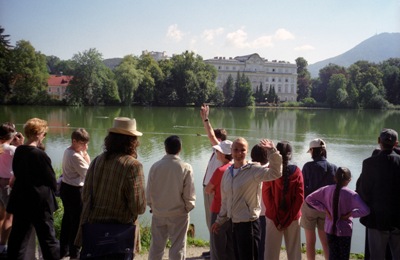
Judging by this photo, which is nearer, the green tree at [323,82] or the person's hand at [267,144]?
the person's hand at [267,144]

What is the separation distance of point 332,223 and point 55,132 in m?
20.6

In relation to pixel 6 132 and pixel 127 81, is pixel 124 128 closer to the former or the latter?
pixel 6 132

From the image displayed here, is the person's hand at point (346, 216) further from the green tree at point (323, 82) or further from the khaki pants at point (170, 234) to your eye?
the green tree at point (323, 82)

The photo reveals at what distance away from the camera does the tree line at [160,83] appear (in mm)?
47188

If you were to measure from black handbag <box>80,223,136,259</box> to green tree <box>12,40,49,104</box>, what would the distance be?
4816 cm

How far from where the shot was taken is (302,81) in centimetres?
9181

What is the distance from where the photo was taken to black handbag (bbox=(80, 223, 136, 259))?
8.86 feet

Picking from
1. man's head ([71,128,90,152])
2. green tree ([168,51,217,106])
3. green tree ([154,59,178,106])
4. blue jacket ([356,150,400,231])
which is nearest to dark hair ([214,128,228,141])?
man's head ([71,128,90,152])

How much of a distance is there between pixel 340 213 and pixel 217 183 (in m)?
1.13

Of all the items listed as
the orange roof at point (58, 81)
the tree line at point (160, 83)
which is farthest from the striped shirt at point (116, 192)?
the orange roof at point (58, 81)

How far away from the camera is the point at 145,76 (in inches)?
2217

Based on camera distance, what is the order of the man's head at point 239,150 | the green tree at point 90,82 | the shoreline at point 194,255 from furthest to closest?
the green tree at point 90,82 < the shoreline at point 194,255 < the man's head at point 239,150

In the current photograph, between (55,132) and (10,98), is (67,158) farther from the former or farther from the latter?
(10,98)

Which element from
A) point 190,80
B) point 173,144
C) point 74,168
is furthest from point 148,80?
point 173,144
